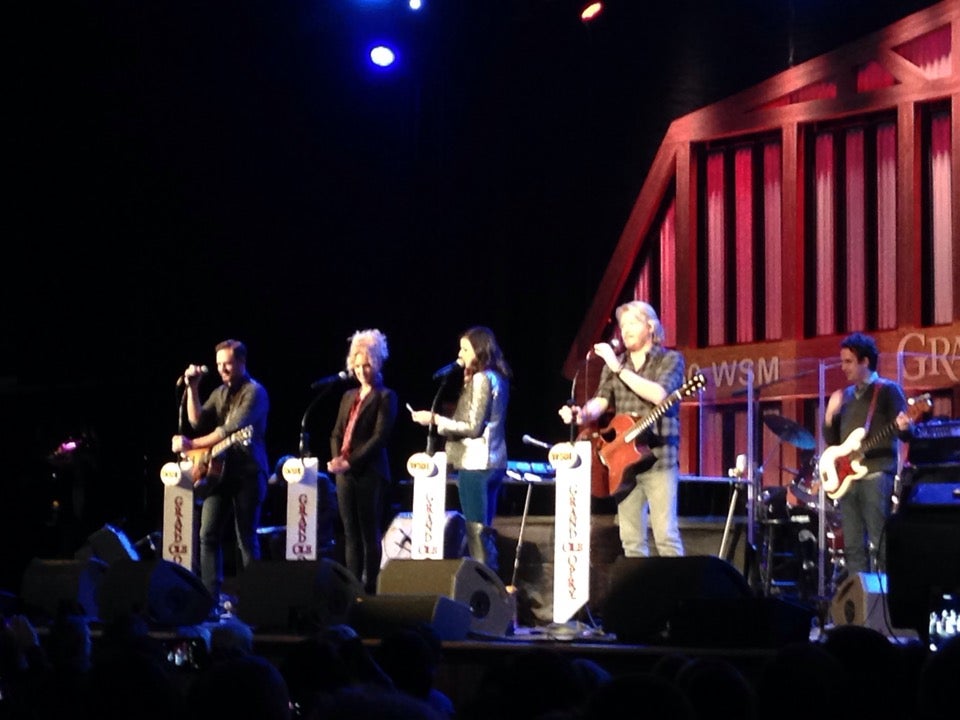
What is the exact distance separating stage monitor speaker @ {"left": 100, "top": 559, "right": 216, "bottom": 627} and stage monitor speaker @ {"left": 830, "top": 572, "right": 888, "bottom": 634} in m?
4.06

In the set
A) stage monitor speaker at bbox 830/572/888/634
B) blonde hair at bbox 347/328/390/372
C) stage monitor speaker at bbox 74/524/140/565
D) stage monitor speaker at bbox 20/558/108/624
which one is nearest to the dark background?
stage monitor speaker at bbox 74/524/140/565

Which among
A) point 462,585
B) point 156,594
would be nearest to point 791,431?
point 462,585

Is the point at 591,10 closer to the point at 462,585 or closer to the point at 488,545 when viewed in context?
the point at 488,545

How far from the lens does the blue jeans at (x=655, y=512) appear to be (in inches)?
339

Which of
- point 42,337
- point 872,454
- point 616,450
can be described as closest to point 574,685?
point 616,450

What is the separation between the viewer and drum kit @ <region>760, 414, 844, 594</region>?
1081 cm

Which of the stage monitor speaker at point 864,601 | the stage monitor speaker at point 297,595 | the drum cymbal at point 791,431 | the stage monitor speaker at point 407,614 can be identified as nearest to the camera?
the stage monitor speaker at point 407,614

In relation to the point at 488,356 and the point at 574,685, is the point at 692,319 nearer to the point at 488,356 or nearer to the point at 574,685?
the point at 488,356

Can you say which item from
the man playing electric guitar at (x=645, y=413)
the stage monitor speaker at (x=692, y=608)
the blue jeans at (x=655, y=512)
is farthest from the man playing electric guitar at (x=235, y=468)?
the stage monitor speaker at (x=692, y=608)

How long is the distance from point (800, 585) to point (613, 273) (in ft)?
10.5

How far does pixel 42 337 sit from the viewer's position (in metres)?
14.0

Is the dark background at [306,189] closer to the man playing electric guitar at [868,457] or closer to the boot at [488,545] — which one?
the boot at [488,545]

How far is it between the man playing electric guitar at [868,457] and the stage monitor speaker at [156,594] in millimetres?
4151

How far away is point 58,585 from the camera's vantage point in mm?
10711
